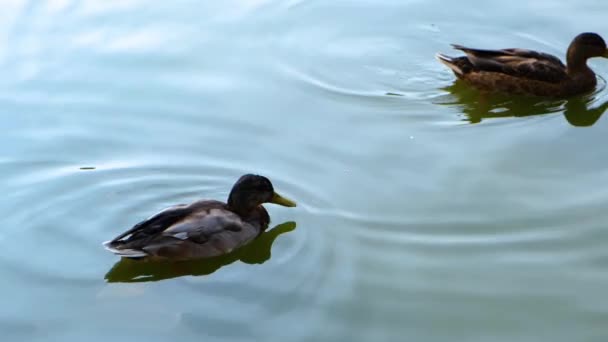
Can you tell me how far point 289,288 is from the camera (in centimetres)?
578

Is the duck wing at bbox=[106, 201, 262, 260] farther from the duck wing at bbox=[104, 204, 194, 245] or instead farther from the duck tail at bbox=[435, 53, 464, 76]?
the duck tail at bbox=[435, 53, 464, 76]

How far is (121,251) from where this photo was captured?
19.2 ft

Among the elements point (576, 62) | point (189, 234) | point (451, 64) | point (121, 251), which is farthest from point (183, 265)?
point (576, 62)

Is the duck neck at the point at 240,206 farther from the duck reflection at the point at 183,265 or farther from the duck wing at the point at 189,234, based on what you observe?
the duck reflection at the point at 183,265

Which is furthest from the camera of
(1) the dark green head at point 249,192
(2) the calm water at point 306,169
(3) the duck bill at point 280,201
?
(3) the duck bill at point 280,201

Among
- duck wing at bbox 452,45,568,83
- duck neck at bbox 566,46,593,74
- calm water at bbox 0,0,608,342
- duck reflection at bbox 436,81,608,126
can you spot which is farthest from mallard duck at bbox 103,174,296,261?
duck neck at bbox 566,46,593,74

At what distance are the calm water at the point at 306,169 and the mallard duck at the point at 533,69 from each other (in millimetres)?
140

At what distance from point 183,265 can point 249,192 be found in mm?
621

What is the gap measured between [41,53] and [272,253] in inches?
155

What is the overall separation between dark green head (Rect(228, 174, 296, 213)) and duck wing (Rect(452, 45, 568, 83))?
2.65 m

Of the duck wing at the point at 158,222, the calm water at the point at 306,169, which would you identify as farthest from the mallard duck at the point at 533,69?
the duck wing at the point at 158,222

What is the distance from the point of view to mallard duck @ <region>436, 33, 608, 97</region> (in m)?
8.18

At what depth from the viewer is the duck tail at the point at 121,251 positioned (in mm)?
5871

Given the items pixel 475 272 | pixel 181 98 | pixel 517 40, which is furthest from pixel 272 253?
pixel 517 40
